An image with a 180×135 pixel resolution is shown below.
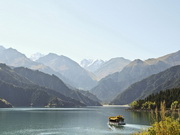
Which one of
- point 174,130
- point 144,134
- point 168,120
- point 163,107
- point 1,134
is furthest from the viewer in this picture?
point 1,134

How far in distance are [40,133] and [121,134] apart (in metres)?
34.8

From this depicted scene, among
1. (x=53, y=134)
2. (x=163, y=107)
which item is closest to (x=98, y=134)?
(x=53, y=134)

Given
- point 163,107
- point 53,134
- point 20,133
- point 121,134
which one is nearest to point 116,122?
point 121,134

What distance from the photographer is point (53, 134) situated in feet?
344

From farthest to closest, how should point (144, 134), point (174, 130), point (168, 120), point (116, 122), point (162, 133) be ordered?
1. point (116, 122)
2. point (144, 134)
3. point (168, 120)
4. point (174, 130)
5. point (162, 133)

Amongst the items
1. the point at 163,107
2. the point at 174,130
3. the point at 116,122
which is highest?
the point at 163,107

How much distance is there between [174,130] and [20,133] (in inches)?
3476

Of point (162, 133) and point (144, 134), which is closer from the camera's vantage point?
point (162, 133)

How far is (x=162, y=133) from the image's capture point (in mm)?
23875

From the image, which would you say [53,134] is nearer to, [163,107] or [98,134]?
[98,134]

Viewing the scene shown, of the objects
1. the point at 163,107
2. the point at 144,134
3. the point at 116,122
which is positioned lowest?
the point at 116,122

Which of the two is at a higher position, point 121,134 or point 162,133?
point 162,133

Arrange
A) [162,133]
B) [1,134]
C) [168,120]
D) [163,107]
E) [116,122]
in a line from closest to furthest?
[163,107] < [162,133] < [168,120] < [1,134] < [116,122]

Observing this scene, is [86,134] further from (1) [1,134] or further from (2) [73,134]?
(1) [1,134]
